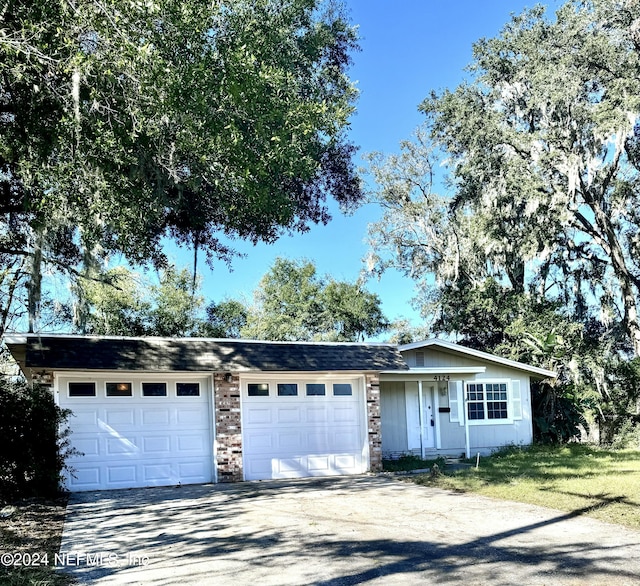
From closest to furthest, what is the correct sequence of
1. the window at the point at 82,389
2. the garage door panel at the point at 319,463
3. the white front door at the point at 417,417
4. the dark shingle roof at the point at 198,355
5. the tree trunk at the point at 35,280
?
1. the tree trunk at the point at 35,280
2. the dark shingle roof at the point at 198,355
3. the window at the point at 82,389
4. the garage door panel at the point at 319,463
5. the white front door at the point at 417,417

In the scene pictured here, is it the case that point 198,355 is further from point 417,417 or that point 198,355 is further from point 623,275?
point 623,275

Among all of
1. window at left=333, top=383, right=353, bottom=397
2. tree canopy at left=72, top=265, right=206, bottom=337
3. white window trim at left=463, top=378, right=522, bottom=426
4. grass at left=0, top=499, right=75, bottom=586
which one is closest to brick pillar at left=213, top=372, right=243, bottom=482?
window at left=333, top=383, right=353, bottom=397

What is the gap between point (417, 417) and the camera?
17.7m

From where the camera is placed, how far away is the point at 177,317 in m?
26.7

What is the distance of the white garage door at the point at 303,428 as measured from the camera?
43.1 feet

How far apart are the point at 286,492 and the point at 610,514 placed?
5.14 m

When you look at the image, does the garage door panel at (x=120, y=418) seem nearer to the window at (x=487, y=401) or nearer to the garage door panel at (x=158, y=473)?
→ the garage door panel at (x=158, y=473)

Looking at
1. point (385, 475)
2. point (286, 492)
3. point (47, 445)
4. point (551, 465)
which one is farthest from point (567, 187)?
point (47, 445)

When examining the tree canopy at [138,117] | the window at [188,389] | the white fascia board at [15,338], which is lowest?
the window at [188,389]

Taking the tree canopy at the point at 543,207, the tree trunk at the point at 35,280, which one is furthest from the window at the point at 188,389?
the tree canopy at the point at 543,207

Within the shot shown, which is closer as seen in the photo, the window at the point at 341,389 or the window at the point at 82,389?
the window at the point at 82,389

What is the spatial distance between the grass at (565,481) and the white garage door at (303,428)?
2.00 metres

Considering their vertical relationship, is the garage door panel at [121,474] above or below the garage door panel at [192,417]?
below

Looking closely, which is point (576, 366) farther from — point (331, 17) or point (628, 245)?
point (331, 17)
